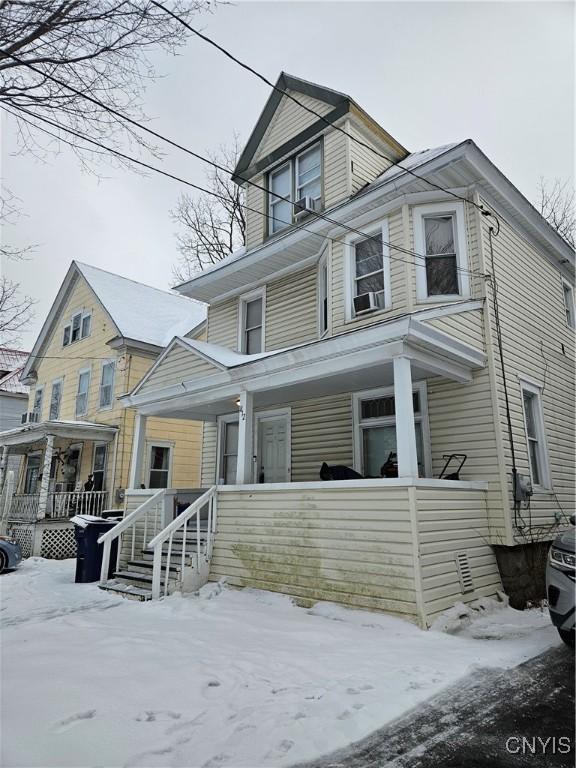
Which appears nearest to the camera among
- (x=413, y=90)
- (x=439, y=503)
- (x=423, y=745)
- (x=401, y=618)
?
(x=423, y=745)

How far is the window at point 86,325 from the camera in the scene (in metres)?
18.1

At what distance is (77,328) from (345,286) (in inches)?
530

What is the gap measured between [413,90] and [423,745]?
24.9ft

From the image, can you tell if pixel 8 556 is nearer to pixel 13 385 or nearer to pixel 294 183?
pixel 294 183

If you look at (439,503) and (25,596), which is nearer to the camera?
(439,503)

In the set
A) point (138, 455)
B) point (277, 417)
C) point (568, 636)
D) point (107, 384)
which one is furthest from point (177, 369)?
point (107, 384)

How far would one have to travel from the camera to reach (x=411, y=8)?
5.85 m

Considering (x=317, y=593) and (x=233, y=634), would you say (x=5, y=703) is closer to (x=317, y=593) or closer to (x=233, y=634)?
(x=233, y=634)

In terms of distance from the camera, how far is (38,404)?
66.4 ft

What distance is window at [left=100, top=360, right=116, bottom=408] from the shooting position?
640 inches

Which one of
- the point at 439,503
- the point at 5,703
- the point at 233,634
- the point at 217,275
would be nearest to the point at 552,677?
the point at 439,503

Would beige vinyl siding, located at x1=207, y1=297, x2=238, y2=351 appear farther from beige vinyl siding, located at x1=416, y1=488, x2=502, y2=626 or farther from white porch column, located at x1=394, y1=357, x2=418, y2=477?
beige vinyl siding, located at x1=416, y1=488, x2=502, y2=626

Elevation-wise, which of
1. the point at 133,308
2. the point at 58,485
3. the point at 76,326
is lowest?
the point at 58,485

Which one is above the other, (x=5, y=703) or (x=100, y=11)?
(x=100, y=11)
